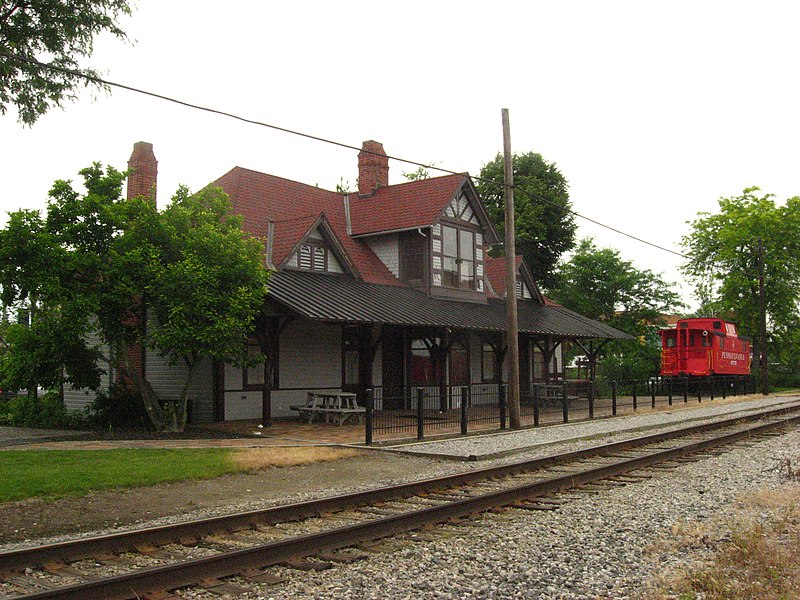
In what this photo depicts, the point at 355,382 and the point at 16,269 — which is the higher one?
the point at 16,269

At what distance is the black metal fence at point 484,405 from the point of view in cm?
1716

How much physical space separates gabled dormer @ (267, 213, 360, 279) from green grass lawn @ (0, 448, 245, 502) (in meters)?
8.99

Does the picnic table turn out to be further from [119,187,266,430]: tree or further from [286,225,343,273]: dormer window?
[286,225,343,273]: dormer window

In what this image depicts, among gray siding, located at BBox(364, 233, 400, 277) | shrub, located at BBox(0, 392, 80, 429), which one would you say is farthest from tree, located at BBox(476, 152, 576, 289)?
shrub, located at BBox(0, 392, 80, 429)

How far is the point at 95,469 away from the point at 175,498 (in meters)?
2.37

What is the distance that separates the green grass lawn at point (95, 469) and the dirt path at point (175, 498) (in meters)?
0.28

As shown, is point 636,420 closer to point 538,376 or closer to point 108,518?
point 538,376

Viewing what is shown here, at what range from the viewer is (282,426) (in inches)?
779

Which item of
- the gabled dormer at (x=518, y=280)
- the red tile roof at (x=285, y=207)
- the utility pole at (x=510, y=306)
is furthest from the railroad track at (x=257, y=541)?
the gabled dormer at (x=518, y=280)

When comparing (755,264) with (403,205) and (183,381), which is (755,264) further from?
(183,381)

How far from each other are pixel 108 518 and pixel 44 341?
9502 mm

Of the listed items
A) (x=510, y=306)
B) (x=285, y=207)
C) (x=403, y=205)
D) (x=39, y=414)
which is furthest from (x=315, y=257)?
(x=39, y=414)

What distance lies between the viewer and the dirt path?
8.57 m

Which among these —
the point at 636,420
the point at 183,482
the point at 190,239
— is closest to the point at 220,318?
the point at 190,239
